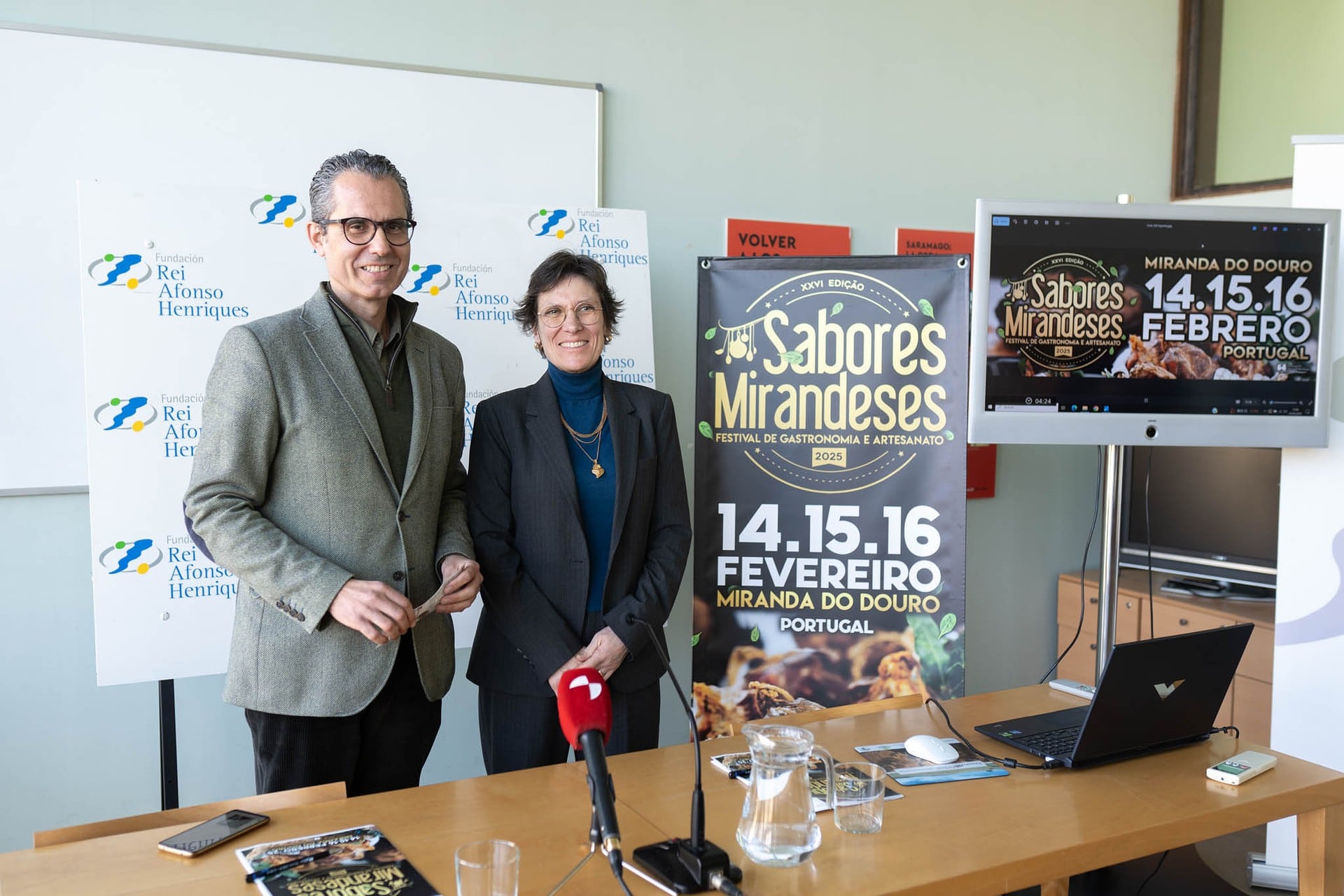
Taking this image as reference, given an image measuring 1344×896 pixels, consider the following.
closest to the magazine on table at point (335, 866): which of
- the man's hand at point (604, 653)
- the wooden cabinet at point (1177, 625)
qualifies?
the man's hand at point (604, 653)

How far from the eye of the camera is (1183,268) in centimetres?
271

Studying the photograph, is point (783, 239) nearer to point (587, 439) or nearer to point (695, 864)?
point (587, 439)

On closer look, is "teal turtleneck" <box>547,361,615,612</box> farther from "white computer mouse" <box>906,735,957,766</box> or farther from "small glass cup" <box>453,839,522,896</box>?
"small glass cup" <box>453,839,522,896</box>

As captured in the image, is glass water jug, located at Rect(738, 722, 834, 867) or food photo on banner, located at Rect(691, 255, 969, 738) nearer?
glass water jug, located at Rect(738, 722, 834, 867)

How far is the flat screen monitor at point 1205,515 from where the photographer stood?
12.1 feet

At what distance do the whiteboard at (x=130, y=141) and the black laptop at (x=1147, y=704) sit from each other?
7.28ft

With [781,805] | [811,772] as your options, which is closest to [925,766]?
[811,772]

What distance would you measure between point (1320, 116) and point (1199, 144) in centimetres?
55

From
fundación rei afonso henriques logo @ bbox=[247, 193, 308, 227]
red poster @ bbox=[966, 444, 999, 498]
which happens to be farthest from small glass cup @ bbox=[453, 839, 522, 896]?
red poster @ bbox=[966, 444, 999, 498]

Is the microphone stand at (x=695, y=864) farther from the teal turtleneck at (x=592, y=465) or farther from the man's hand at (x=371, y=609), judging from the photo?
the teal turtleneck at (x=592, y=465)

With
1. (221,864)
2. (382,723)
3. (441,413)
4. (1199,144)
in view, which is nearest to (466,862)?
(221,864)

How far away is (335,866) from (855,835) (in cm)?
78

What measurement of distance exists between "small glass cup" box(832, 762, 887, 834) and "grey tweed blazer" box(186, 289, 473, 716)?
3.14 ft

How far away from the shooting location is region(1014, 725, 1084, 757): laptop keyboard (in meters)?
1.88
